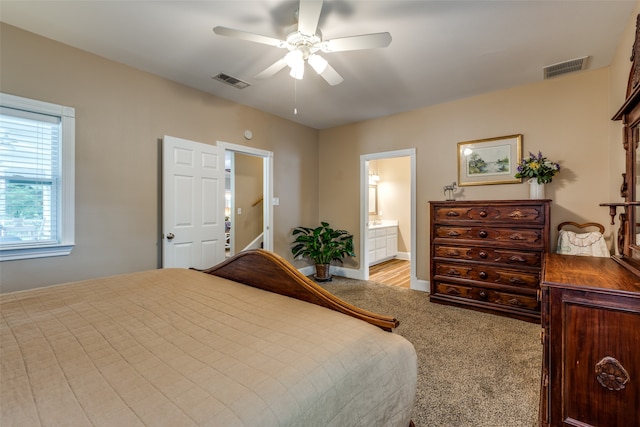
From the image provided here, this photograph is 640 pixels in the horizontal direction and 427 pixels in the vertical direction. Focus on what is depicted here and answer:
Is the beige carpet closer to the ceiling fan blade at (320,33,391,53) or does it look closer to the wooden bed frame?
the wooden bed frame

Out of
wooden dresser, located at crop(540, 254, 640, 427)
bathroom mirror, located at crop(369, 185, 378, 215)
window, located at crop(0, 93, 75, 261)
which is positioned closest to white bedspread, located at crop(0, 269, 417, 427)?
wooden dresser, located at crop(540, 254, 640, 427)

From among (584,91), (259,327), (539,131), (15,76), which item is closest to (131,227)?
(15,76)

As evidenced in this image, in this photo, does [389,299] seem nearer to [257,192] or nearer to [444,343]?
[444,343]

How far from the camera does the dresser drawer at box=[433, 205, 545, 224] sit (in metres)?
2.93

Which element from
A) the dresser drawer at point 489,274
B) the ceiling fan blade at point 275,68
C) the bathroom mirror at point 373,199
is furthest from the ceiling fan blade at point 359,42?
the bathroom mirror at point 373,199

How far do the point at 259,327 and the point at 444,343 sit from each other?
6.66 ft

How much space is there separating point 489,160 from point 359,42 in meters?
2.51

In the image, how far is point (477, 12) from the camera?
2072 mm

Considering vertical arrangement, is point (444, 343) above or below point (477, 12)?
below

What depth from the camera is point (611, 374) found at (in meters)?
1.19

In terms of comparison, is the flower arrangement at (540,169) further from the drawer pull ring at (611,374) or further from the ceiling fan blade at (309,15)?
the ceiling fan blade at (309,15)

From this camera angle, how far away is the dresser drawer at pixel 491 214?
9.62 feet

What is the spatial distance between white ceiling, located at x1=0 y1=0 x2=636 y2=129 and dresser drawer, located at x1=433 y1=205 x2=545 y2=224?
1450 millimetres

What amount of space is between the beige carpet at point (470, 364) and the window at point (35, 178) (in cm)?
317
